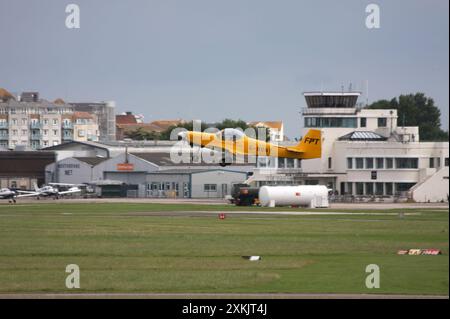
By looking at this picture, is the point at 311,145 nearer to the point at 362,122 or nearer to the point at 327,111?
the point at 327,111

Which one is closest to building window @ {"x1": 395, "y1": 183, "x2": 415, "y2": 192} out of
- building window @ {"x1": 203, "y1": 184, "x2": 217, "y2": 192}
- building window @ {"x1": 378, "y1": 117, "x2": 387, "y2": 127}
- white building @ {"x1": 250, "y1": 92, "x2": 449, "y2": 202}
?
white building @ {"x1": 250, "y1": 92, "x2": 449, "y2": 202}

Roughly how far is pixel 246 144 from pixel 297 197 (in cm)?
1633

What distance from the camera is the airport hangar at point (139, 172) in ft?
413

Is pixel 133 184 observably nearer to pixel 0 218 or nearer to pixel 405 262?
pixel 0 218

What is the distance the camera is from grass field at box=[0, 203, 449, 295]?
116 feet

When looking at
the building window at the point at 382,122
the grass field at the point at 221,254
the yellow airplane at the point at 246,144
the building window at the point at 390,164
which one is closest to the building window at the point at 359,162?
the building window at the point at 390,164

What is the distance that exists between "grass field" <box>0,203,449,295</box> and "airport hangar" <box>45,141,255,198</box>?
182 ft

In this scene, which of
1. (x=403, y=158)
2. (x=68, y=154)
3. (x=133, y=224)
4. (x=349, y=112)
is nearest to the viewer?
(x=133, y=224)

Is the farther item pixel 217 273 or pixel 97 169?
pixel 97 169

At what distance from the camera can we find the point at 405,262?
39.8 metres

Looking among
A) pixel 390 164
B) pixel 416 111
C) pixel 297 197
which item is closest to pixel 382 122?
pixel 390 164

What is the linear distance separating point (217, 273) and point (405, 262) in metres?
7.56

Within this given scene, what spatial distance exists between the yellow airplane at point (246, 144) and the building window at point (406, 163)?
13.3m
